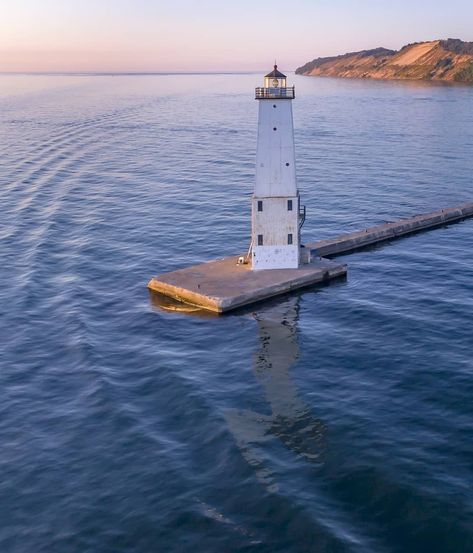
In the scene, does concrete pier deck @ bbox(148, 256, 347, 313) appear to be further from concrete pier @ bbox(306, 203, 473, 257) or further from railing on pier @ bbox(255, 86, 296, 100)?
railing on pier @ bbox(255, 86, 296, 100)

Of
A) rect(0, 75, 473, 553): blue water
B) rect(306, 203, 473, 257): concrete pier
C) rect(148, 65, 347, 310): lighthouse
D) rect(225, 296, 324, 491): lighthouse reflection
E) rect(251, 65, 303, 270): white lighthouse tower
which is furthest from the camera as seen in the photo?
rect(306, 203, 473, 257): concrete pier

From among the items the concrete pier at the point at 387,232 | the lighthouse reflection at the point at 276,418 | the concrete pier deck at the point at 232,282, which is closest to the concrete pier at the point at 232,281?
the concrete pier deck at the point at 232,282

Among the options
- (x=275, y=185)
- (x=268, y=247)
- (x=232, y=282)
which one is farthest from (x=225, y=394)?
(x=275, y=185)

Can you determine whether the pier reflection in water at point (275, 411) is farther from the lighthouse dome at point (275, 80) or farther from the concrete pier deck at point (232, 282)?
the lighthouse dome at point (275, 80)

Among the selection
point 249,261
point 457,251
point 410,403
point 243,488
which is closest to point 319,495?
point 243,488

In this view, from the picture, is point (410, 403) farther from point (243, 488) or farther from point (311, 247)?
point (311, 247)

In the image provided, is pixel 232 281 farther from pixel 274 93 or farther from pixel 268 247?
pixel 274 93

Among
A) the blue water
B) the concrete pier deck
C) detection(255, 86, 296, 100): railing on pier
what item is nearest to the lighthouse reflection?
the blue water
